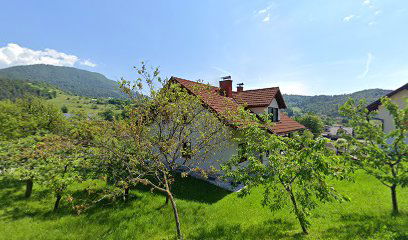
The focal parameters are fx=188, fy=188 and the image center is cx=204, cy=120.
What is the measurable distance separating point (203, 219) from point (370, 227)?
6519mm

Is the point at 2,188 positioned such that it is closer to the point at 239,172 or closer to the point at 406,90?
the point at 239,172

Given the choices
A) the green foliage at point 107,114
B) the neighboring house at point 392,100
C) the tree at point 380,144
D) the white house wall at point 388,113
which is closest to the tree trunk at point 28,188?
the green foliage at point 107,114

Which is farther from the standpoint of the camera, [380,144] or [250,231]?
[380,144]

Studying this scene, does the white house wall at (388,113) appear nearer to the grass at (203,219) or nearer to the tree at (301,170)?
the grass at (203,219)

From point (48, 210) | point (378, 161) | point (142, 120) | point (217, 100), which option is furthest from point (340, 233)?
point (48, 210)

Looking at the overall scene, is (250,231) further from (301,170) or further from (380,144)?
(380,144)

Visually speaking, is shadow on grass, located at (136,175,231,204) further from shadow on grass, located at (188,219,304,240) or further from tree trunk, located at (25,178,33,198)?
tree trunk, located at (25,178,33,198)

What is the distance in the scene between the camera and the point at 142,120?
25.3ft

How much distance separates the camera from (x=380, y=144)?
Result: 784 centimetres

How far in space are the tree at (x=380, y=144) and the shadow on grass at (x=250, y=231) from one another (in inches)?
157

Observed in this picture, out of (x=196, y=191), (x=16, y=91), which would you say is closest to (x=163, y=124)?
(x=196, y=191)

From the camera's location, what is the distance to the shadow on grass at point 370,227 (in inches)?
239

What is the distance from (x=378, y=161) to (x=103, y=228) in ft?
38.5

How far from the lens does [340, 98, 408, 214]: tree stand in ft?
23.1
